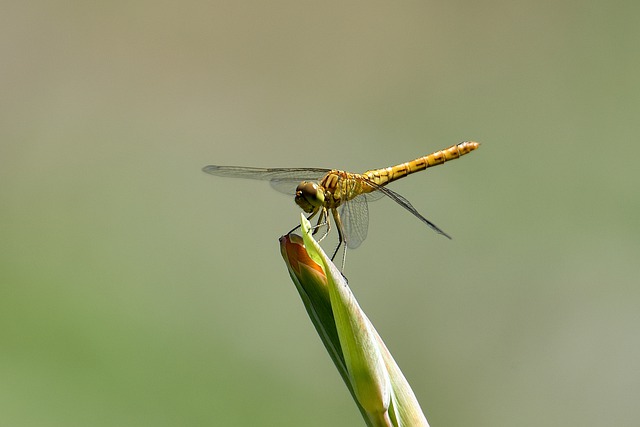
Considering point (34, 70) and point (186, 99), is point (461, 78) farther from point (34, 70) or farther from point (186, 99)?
point (34, 70)

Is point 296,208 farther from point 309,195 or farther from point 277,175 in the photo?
point 309,195

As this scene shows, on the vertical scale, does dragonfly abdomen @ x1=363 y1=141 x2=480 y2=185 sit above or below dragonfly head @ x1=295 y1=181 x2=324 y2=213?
above

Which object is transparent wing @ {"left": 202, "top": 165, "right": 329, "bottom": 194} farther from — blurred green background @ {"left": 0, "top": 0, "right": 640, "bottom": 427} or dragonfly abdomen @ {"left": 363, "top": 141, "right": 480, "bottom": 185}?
blurred green background @ {"left": 0, "top": 0, "right": 640, "bottom": 427}

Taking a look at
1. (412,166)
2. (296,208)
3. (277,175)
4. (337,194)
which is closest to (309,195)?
(337,194)

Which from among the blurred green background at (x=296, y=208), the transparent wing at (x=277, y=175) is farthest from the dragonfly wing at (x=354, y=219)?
the blurred green background at (x=296, y=208)

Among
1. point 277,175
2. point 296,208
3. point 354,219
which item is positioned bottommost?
point 354,219

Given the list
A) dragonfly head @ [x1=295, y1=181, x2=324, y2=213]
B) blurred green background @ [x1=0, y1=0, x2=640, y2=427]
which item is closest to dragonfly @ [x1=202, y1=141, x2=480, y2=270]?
dragonfly head @ [x1=295, y1=181, x2=324, y2=213]

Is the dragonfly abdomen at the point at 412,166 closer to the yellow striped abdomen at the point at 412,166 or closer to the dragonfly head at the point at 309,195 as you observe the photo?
the yellow striped abdomen at the point at 412,166
